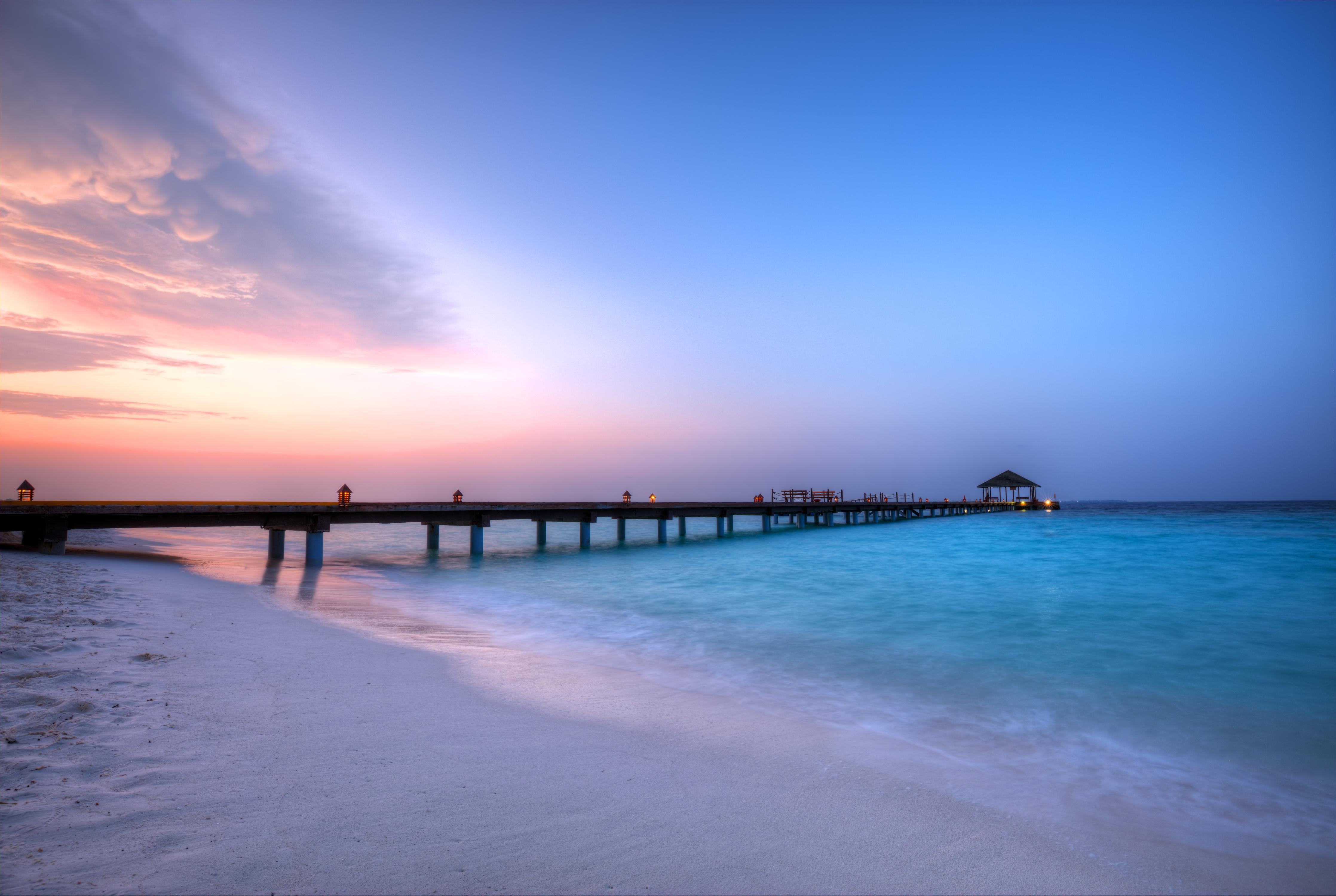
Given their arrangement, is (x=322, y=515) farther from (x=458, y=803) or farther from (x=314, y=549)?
(x=458, y=803)

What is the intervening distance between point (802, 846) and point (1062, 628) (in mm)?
12942

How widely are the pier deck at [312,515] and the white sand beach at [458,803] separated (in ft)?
50.7

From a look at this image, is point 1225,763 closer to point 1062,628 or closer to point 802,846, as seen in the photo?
point 802,846

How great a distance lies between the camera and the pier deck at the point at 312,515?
60.5ft

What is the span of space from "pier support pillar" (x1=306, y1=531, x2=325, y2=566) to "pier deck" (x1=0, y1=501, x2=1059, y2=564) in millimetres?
36

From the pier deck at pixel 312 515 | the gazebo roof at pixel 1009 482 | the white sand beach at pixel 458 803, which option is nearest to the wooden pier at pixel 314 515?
the pier deck at pixel 312 515

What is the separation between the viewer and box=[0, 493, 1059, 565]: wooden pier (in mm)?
18453

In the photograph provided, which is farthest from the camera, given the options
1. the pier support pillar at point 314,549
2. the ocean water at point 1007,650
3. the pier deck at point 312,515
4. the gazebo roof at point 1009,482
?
the gazebo roof at point 1009,482

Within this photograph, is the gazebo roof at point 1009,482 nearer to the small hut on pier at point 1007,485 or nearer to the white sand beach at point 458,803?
the small hut on pier at point 1007,485

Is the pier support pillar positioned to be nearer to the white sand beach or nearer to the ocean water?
the ocean water

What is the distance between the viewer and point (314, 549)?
23.1m

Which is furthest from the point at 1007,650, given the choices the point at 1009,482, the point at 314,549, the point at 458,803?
the point at 1009,482

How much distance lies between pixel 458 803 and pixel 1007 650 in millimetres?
11149

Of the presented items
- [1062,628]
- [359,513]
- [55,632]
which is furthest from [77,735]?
[359,513]
